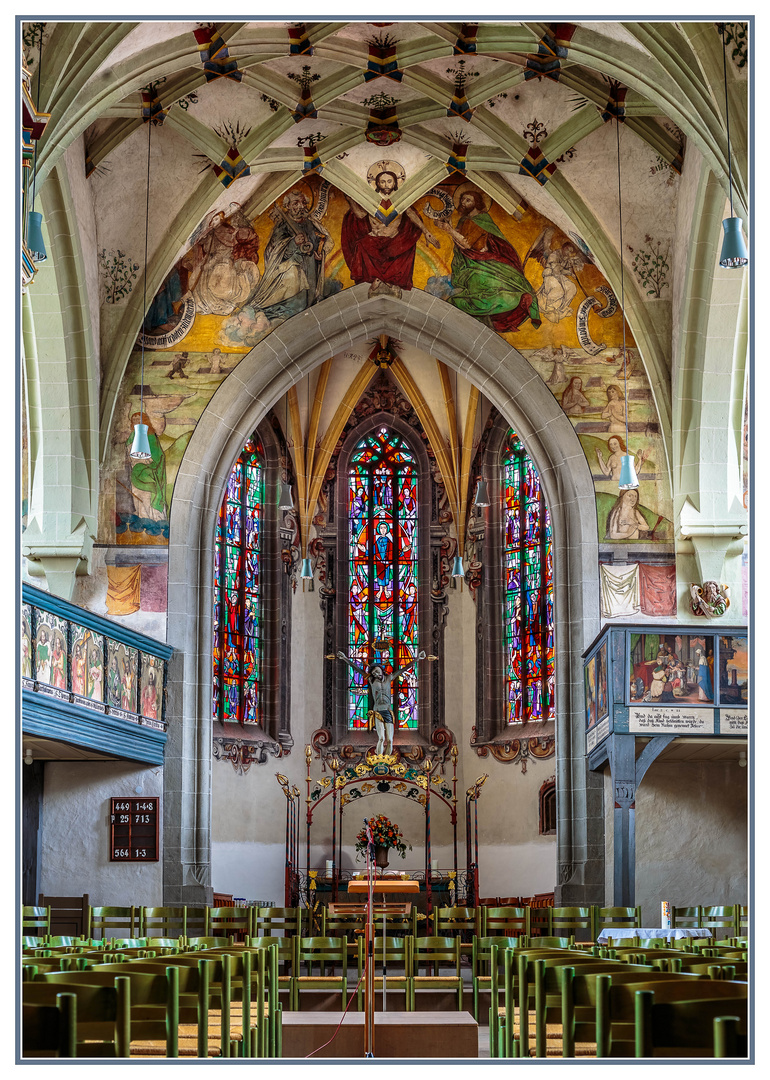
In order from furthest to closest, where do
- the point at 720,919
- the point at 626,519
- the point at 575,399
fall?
1. the point at 575,399
2. the point at 626,519
3. the point at 720,919

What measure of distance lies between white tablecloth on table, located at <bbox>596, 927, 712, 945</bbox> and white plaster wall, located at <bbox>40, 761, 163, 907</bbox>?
803 centimetres

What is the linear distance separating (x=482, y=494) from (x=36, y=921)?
14.1 meters

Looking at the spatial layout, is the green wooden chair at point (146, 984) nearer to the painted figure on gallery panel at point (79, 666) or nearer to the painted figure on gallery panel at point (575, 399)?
the painted figure on gallery panel at point (79, 666)

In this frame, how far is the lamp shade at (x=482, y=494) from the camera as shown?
80.9 ft

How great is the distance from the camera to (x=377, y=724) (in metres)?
23.5

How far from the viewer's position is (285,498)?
25.2 meters

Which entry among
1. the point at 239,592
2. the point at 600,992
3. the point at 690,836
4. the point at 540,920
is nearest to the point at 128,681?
the point at 540,920

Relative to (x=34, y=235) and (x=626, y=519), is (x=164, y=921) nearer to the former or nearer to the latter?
(x=34, y=235)

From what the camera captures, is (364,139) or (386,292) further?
(386,292)

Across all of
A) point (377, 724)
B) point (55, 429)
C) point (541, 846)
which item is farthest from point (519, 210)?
point (541, 846)

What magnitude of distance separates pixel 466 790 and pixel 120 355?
1090cm

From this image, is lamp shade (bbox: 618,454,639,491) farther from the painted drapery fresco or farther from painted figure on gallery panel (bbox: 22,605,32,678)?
painted figure on gallery panel (bbox: 22,605,32,678)

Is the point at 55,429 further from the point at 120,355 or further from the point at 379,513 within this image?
the point at 379,513

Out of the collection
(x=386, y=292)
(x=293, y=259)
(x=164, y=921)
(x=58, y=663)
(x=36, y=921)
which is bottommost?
(x=164, y=921)
